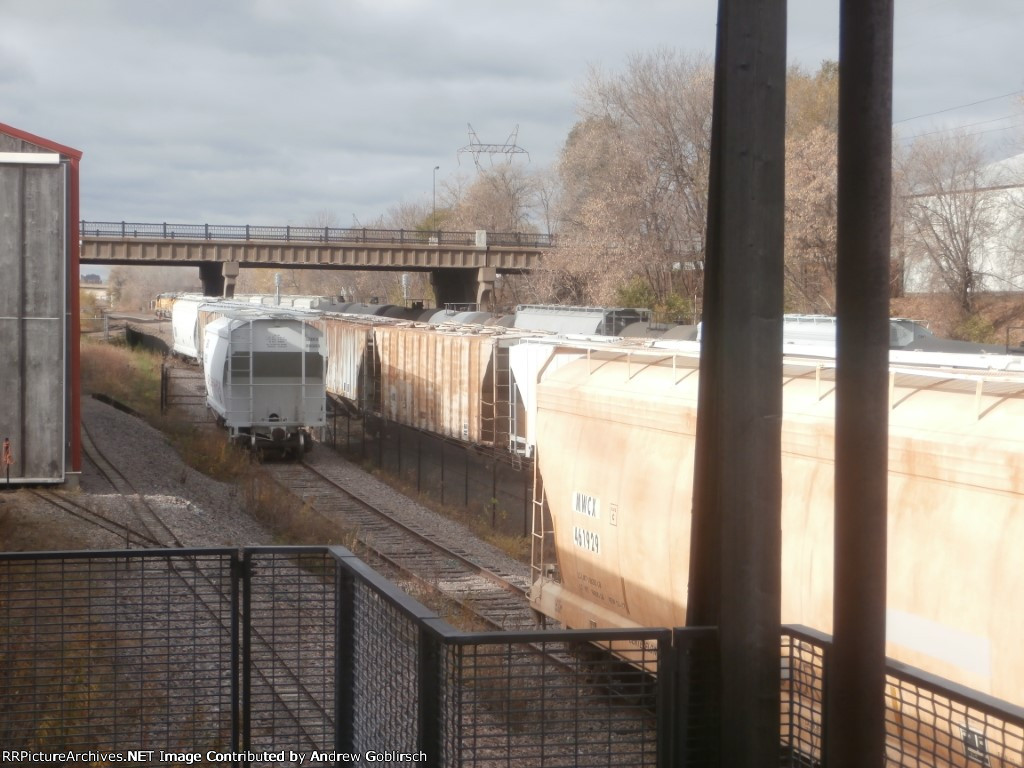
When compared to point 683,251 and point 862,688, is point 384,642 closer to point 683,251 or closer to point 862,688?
point 862,688

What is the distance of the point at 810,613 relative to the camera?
25.4ft

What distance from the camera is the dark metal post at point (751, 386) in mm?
3572

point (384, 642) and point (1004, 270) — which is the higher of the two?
point (1004, 270)

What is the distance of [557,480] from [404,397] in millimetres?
19793

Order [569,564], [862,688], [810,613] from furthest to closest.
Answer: [569,564], [810,613], [862,688]

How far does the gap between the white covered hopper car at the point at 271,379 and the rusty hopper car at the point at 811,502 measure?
60.7ft

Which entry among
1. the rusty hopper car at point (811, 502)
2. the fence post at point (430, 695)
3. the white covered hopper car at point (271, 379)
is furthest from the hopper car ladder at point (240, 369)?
the fence post at point (430, 695)

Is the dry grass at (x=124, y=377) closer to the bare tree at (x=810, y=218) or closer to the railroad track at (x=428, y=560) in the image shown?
the railroad track at (x=428, y=560)

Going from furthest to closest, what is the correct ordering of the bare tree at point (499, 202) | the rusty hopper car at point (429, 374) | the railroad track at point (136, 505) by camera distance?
the bare tree at point (499, 202), the rusty hopper car at point (429, 374), the railroad track at point (136, 505)

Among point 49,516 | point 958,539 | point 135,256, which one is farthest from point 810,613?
point 135,256

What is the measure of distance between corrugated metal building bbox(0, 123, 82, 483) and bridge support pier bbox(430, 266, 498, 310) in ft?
157

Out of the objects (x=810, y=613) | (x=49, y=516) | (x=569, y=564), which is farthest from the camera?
(x=49, y=516)

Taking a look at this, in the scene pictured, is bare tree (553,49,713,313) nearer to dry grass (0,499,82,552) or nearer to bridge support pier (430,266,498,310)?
bridge support pier (430,266,498,310)

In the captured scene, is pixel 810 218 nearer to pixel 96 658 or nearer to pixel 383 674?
pixel 96 658
